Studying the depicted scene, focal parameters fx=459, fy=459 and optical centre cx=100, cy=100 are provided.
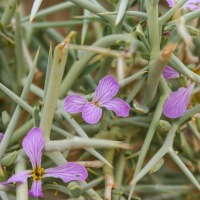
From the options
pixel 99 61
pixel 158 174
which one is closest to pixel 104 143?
pixel 99 61

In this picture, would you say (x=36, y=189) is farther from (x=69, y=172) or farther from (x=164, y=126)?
(x=164, y=126)

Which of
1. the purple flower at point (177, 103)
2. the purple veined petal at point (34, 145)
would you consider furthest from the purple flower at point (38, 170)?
the purple flower at point (177, 103)

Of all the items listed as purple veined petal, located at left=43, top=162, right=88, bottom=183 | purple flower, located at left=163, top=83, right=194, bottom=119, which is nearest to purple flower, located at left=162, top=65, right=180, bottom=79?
purple flower, located at left=163, top=83, right=194, bottom=119

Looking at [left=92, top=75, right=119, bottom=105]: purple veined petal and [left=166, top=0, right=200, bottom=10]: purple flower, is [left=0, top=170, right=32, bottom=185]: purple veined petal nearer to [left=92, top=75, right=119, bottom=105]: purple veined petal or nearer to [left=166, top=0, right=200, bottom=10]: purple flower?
[left=92, top=75, right=119, bottom=105]: purple veined petal

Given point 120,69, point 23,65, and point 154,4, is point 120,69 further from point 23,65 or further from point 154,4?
point 23,65

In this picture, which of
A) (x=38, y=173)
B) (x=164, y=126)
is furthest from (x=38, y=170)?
(x=164, y=126)

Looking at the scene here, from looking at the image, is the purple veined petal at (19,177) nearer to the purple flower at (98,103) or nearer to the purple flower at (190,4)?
the purple flower at (98,103)
